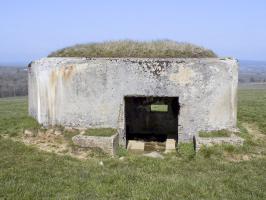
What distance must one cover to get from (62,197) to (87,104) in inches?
173

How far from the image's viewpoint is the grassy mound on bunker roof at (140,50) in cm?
1060

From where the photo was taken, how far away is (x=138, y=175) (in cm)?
728

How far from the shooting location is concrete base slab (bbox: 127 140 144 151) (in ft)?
35.6

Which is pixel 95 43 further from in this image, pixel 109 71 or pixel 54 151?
pixel 54 151

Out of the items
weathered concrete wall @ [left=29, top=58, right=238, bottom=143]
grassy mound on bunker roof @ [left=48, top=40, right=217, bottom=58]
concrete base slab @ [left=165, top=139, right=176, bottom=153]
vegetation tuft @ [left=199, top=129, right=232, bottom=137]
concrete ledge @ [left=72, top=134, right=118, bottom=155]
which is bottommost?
concrete base slab @ [left=165, top=139, right=176, bottom=153]

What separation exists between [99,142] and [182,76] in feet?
8.13

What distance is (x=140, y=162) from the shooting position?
28.3 ft

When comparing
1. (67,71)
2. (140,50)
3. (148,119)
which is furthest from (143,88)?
(148,119)

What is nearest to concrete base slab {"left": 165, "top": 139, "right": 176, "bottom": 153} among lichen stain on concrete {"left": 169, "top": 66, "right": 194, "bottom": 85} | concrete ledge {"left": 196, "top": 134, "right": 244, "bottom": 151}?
concrete ledge {"left": 196, "top": 134, "right": 244, "bottom": 151}

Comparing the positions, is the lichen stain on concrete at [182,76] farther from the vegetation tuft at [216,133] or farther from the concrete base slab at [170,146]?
the concrete base slab at [170,146]

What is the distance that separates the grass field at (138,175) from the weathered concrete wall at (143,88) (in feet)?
2.86

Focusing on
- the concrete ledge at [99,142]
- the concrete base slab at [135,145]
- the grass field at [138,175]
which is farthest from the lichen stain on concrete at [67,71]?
the concrete base slab at [135,145]

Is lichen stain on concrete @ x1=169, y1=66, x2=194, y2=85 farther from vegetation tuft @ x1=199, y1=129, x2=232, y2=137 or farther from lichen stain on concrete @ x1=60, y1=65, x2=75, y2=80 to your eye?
lichen stain on concrete @ x1=60, y1=65, x2=75, y2=80

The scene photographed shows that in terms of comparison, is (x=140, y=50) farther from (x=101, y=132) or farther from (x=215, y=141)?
(x=215, y=141)
